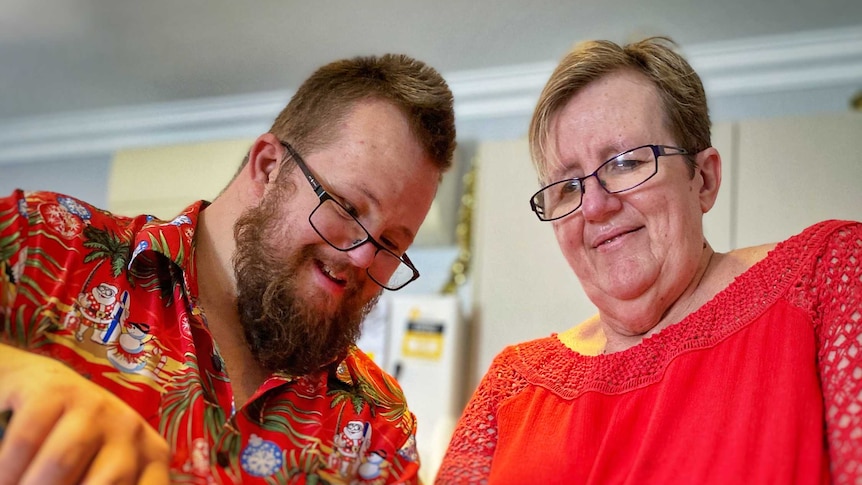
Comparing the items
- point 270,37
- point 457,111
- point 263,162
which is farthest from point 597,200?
point 270,37

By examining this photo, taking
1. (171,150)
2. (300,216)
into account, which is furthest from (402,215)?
(171,150)

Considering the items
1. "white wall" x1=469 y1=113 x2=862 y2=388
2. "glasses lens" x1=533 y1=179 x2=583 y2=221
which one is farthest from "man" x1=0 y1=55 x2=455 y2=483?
"white wall" x1=469 y1=113 x2=862 y2=388

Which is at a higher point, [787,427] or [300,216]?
[300,216]

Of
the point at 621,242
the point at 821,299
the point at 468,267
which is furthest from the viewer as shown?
the point at 468,267

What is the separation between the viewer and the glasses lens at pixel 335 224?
807 millimetres

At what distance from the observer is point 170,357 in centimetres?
62

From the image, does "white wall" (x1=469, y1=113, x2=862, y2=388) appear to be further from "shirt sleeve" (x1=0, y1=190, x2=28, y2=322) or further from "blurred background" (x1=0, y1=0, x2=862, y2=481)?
"shirt sleeve" (x1=0, y1=190, x2=28, y2=322)

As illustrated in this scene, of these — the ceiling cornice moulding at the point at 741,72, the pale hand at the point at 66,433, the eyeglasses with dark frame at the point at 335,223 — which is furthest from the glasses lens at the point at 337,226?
the ceiling cornice moulding at the point at 741,72

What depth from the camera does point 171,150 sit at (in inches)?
46.6

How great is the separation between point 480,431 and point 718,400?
0.84ft

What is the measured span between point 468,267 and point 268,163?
143cm

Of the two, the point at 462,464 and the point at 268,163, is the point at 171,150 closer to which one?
the point at 268,163

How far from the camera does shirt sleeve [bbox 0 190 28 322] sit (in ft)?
1.64

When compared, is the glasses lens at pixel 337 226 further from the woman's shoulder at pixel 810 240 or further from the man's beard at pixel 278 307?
the woman's shoulder at pixel 810 240
